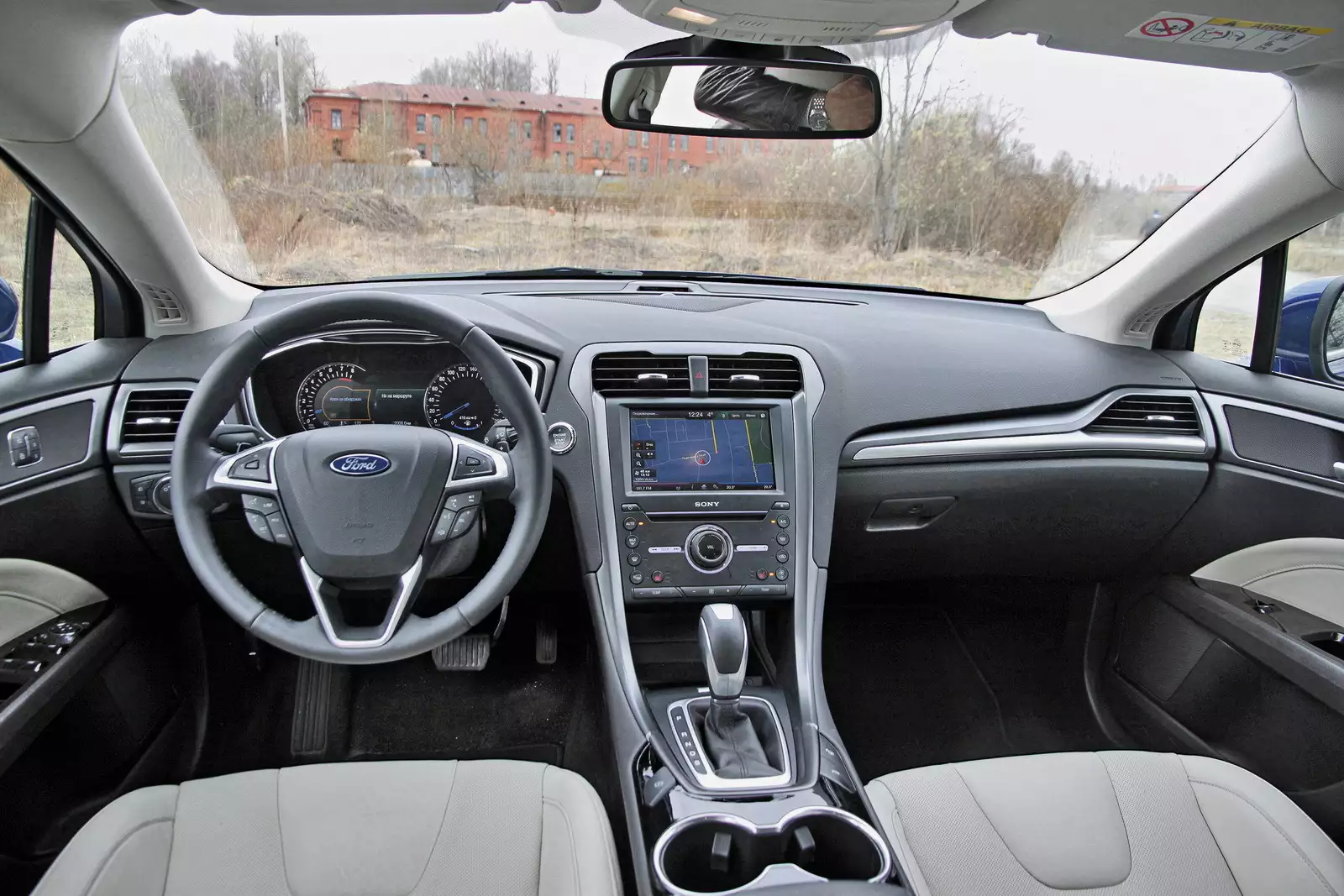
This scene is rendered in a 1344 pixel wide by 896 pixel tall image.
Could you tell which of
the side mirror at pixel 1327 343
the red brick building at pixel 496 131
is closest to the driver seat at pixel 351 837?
the red brick building at pixel 496 131

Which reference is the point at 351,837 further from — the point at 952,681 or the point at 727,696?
the point at 952,681

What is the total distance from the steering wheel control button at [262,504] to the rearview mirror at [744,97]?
1.15 m

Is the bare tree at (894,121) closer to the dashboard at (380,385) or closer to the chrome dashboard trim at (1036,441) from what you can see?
the chrome dashboard trim at (1036,441)

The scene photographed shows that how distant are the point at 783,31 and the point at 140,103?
4.89 feet

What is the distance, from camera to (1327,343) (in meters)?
2.62

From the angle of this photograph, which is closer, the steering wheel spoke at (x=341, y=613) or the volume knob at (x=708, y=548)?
the steering wheel spoke at (x=341, y=613)

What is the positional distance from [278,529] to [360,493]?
0.56 ft

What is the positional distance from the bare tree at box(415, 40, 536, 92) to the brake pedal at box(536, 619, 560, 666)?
1630 millimetres

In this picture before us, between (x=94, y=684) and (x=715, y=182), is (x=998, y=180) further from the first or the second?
(x=94, y=684)

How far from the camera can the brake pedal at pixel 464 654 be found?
9.19ft

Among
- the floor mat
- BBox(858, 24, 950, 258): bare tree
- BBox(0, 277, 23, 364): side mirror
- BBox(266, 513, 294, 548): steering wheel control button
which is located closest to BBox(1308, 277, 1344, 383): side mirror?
the floor mat

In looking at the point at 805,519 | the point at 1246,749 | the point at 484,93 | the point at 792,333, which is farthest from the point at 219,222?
the point at 1246,749

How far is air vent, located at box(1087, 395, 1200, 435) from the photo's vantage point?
2596mm

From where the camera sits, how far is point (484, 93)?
238 cm
